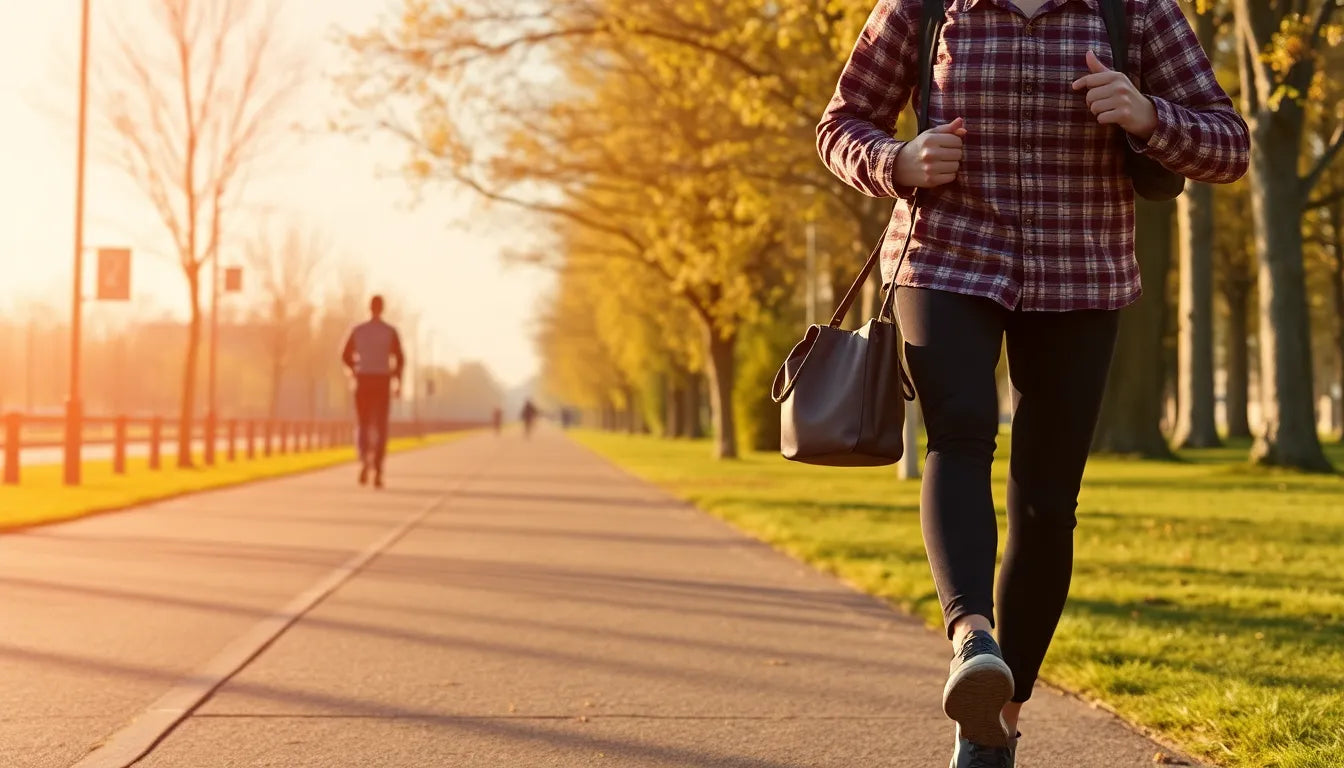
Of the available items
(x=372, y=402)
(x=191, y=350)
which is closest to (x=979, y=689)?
(x=372, y=402)

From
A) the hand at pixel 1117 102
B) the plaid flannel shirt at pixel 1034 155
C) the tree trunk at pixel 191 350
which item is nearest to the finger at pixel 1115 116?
the hand at pixel 1117 102

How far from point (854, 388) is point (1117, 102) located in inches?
30.5

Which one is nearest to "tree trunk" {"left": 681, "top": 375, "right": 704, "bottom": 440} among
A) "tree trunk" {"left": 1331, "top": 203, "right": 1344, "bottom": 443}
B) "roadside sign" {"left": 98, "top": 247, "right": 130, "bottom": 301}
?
"tree trunk" {"left": 1331, "top": 203, "right": 1344, "bottom": 443}

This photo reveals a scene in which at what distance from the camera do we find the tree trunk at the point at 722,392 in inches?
1182

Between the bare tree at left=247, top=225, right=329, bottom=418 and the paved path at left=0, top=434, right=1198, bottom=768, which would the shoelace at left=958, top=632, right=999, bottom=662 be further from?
the bare tree at left=247, top=225, right=329, bottom=418

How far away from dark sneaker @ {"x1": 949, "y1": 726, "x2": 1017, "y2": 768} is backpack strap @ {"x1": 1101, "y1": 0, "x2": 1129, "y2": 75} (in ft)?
4.70

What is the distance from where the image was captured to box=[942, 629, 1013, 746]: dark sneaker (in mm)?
2807

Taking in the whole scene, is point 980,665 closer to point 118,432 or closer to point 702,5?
point 702,5

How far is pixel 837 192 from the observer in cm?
1897

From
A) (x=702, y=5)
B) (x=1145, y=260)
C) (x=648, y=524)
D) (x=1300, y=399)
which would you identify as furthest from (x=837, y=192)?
(x=1145, y=260)

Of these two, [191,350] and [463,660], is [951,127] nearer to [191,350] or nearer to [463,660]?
[463,660]

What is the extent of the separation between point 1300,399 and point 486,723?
16.8m

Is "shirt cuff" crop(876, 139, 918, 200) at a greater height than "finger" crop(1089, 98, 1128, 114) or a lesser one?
Result: lesser

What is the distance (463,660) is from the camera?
554 centimetres
